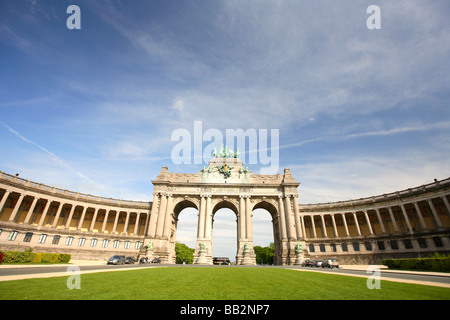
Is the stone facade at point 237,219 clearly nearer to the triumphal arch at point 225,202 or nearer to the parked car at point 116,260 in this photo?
the triumphal arch at point 225,202

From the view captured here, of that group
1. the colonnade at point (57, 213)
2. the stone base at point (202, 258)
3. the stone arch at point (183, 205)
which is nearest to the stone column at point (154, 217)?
the stone arch at point (183, 205)

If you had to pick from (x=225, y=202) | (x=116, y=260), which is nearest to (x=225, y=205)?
(x=225, y=202)

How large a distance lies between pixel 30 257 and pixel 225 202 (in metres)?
35.9

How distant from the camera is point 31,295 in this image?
Result: 6.31 meters

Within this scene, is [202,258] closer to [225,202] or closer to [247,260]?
[247,260]

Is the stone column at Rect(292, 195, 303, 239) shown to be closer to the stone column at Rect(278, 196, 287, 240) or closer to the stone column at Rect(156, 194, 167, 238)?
the stone column at Rect(278, 196, 287, 240)

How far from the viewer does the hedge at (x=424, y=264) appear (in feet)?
75.2

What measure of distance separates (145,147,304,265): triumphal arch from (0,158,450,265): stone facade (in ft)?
0.72

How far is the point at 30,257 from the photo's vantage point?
2830cm

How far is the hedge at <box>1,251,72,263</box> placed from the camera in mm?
25938

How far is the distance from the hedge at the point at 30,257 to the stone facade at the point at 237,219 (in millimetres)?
14401
